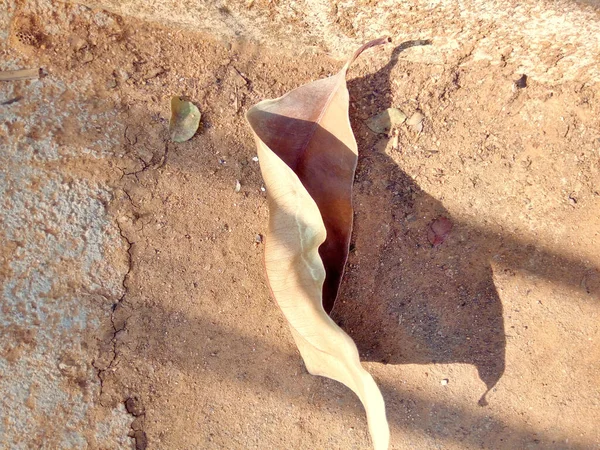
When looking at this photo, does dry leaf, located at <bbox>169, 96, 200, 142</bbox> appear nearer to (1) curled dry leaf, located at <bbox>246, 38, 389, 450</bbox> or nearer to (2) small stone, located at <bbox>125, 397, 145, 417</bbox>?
(1) curled dry leaf, located at <bbox>246, 38, 389, 450</bbox>

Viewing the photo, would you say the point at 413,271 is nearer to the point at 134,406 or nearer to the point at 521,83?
the point at 521,83

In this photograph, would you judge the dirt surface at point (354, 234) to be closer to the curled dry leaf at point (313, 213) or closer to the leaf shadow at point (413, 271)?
the leaf shadow at point (413, 271)

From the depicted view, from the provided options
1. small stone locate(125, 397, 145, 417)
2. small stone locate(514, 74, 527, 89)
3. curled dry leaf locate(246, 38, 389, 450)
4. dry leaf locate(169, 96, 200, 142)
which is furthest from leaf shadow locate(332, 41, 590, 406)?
small stone locate(125, 397, 145, 417)

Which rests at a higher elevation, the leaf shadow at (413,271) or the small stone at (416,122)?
the small stone at (416,122)

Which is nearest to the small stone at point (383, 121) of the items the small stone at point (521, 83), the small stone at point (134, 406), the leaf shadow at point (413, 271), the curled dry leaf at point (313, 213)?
the leaf shadow at point (413, 271)

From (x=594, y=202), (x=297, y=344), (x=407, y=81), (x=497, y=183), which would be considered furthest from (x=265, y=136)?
(x=594, y=202)

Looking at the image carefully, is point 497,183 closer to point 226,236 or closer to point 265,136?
point 265,136
